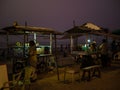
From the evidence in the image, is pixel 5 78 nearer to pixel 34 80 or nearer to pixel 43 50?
pixel 34 80

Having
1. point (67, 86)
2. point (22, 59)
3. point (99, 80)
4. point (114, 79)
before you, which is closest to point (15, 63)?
point (22, 59)

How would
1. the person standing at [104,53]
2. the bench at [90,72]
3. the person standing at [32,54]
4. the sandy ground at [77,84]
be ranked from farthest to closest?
the person standing at [104,53], the bench at [90,72], the person standing at [32,54], the sandy ground at [77,84]

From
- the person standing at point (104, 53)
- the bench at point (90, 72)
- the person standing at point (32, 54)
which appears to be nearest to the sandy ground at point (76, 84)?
the bench at point (90, 72)

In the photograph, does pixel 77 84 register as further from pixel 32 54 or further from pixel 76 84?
pixel 32 54

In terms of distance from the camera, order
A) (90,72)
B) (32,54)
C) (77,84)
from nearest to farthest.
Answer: (77,84)
(32,54)
(90,72)

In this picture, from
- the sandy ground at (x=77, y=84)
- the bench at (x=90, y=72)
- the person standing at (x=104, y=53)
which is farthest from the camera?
the person standing at (x=104, y=53)

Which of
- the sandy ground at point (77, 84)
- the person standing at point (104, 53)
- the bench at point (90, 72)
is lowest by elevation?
the sandy ground at point (77, 84)

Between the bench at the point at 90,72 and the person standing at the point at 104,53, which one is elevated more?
the person standing at the point at 104,53

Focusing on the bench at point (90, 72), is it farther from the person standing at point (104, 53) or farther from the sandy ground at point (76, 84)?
the person standing at point (104, 53)

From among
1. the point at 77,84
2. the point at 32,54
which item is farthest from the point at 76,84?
the point at 32,54

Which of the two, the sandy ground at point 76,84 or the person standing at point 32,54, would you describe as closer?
the sandy ground at point 76,84

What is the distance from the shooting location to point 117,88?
856cm

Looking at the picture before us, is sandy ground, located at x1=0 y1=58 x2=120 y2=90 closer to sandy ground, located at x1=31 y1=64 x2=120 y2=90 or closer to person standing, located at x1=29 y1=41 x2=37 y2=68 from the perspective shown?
sandy ground, located at x1=31 y1=64 x2=120 y2=90

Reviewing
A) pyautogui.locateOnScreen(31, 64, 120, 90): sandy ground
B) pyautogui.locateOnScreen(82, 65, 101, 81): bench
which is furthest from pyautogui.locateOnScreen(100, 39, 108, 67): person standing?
pyautogui.locateOnScreen(31, 64, 120, 90): sandy ground
